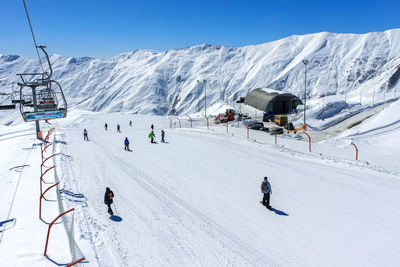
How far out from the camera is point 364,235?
8742mm

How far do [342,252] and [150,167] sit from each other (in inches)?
465

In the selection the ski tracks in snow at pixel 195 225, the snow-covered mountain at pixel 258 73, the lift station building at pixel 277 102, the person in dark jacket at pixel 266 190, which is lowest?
the ski tracks in snow at pixel 195 225

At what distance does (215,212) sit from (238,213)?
0.93m

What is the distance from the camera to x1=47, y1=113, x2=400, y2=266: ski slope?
7727mm

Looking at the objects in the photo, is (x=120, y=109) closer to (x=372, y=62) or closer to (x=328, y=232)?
(x=372, y=62)

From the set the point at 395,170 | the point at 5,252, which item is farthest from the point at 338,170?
the point at 5,252

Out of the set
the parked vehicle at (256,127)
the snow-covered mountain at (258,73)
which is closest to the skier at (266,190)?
the parked vehicle at (256,127)

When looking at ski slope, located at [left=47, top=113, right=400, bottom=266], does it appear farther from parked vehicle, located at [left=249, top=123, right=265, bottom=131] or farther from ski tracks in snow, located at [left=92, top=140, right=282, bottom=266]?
parked vehicle, located at [left=249, top=123, right=265, bottom=131]

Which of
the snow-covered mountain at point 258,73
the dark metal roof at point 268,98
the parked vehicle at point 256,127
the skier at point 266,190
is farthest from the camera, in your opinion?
the snow-covered mountain at point 258,73

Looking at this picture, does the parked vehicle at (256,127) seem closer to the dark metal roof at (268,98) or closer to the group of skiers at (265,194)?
the dark metal roof at (268,98)

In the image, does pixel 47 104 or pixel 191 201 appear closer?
pixel 191 201

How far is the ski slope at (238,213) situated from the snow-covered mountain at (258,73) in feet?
248

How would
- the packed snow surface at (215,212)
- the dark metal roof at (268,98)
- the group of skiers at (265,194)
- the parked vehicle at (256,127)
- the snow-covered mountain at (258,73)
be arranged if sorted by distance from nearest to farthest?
the packed snow surface at (215,212)
the group of skiers at (265,194)
the parked vehicle at (256,127)
the dark metal roof at (268,98)
the snow-covered mountain at (258,73)

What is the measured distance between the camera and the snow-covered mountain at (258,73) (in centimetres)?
11162
